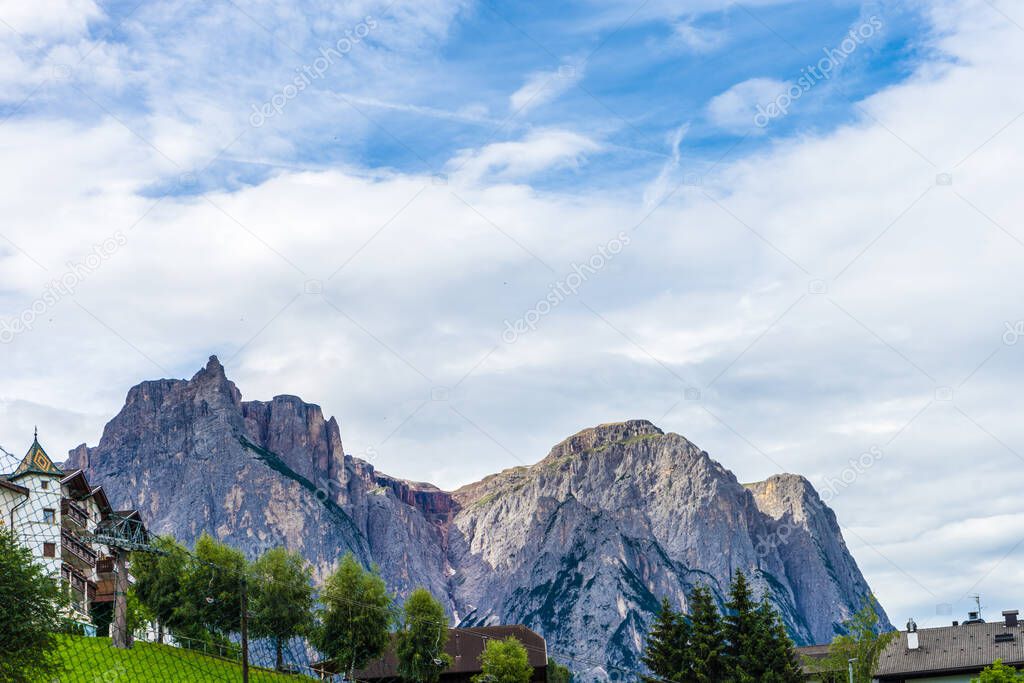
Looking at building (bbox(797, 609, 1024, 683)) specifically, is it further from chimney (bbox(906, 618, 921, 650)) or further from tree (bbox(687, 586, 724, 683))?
tree (bbox(687, 586, 724, 683))

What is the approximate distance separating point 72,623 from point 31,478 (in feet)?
142

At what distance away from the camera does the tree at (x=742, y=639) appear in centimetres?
7050

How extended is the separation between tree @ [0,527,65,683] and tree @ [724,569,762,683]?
4665 cm

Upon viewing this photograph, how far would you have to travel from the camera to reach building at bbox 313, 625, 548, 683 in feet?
297

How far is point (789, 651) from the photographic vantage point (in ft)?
238

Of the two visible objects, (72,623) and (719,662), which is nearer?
(72,623)

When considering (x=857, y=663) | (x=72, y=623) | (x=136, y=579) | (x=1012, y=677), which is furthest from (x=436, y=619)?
(x=72, y=623)

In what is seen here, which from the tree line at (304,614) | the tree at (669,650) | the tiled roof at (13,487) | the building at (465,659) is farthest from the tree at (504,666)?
the tiled roof at (13,487)

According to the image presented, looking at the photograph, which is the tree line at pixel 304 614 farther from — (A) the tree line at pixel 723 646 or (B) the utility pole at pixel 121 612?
(B) the utility pole at pixel 121 612

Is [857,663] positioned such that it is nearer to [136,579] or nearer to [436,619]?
[436,619]

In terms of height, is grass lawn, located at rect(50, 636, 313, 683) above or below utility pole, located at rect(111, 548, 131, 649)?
below

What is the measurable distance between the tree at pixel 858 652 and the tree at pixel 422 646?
27507mm

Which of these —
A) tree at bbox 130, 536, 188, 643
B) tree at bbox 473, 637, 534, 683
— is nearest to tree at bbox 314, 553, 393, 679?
tree at bbox 473, 637, 534, 683

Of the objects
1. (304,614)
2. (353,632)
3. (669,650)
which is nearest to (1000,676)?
(669,650)
